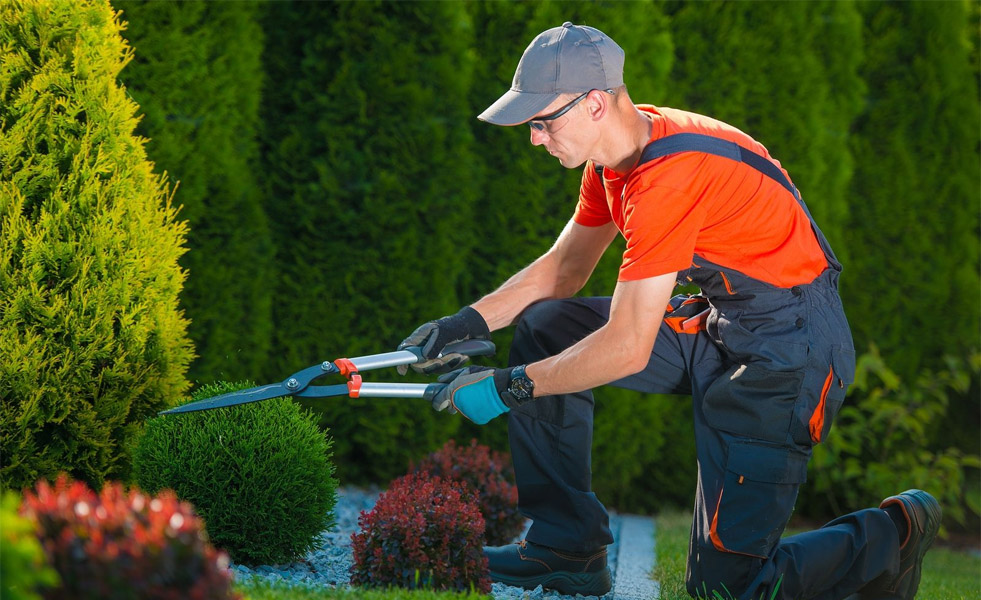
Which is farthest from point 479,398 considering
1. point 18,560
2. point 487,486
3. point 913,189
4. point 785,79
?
point 913,189

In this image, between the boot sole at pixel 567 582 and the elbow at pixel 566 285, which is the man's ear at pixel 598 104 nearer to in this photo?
the elbow at pixel 566 285

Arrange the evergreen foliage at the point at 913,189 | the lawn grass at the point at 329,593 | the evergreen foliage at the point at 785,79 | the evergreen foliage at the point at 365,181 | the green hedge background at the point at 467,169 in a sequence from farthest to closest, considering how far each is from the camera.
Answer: the evergreen foliage at the point at 913,189
the evergreen foliage at the point at 785,79
the evergreen foliage at the point at 365,181
the green hedge background at the point at 467,169
the lawn grass at the point at 329,593

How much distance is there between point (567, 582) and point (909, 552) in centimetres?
122

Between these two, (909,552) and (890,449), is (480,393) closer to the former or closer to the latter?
(909,552)

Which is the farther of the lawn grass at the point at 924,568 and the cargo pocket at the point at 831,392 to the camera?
the lawn grass at the point at 924,568

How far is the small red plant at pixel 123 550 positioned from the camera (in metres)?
1.76

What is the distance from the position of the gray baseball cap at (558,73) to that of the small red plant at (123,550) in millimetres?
1775

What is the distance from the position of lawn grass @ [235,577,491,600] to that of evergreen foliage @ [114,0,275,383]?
7.16 ft

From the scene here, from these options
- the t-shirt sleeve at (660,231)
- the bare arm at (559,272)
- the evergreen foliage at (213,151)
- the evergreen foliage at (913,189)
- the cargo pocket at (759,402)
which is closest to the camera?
the t-shirt sleeve at (660,231)

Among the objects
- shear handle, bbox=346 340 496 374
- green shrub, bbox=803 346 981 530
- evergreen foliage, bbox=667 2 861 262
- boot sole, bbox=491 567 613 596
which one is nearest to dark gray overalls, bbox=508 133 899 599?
boot sole, bbox=491 567 613 596

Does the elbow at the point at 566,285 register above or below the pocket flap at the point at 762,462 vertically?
above

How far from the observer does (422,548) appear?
10.3 ft

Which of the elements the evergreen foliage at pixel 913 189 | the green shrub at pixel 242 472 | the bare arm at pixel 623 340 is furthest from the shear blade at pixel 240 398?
the evergreen foliage at pixel 913 189

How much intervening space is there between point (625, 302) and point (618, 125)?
2.07 ft
